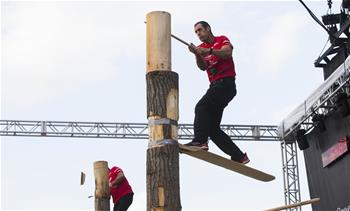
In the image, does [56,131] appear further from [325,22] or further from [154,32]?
[154,32]

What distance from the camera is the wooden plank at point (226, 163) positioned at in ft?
17.0

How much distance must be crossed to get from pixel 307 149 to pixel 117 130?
413 inches

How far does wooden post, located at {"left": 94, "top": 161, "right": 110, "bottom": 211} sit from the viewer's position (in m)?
8.53

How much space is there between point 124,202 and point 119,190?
0.16 metres

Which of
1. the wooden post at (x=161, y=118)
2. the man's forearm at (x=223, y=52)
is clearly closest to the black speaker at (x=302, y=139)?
the man's forearm at (x=223, y=52)

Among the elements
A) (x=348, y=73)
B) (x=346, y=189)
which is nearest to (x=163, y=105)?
(x=348, y=73)

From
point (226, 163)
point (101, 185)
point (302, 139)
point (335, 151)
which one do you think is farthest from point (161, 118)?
point (302, 139)

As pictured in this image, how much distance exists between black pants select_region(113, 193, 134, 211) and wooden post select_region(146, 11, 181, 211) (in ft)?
13.9

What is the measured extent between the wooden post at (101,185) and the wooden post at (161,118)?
12.2 ft

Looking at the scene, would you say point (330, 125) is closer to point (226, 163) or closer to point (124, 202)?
point (124, 202)

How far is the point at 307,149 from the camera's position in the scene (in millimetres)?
17484

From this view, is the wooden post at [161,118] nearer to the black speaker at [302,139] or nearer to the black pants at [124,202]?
the black pants at [124,202]

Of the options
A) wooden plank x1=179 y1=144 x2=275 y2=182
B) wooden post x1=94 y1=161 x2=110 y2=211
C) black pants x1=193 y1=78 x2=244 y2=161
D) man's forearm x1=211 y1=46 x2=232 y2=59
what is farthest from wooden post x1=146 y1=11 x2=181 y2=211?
wooden post x1=94 y1=161 x2=110 y2=211

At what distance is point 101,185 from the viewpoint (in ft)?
28.1
